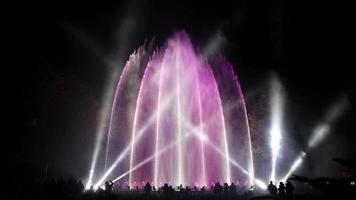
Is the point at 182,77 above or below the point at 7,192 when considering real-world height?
above

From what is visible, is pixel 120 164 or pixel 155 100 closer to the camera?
pixel 155 100

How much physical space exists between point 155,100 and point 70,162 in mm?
18894

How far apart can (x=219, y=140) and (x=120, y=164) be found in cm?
1824

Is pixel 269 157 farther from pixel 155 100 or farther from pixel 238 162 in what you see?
pixel 155 100

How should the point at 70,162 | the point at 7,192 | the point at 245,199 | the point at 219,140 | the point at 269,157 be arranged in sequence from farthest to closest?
the point at 269,157 → the point at 70,162 → the point at 219,140 → the point at 245,199 → the point at 7,192

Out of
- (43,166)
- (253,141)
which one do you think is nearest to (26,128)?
(43,166)

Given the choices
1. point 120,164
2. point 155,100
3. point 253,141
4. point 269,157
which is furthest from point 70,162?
point 269,157

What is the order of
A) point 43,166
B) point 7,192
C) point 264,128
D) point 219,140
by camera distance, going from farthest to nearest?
point 264,128 < point 43,166 < point 219,140 < point 7,192

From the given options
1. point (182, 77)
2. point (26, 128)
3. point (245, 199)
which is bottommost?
point (245, 199)

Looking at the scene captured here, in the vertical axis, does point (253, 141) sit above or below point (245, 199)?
above

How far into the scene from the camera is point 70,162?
155ft

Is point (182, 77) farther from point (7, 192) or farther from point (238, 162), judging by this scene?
point (7, 192)

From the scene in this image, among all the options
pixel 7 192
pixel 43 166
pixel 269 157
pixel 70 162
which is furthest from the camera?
pixel 269 157

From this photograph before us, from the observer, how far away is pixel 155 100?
117 ft
